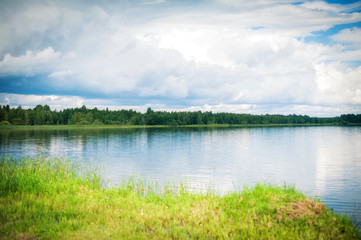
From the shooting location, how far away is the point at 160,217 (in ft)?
37.2

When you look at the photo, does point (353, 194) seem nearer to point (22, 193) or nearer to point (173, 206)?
point (173, 206)

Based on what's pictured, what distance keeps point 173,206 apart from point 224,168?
23.7 meters

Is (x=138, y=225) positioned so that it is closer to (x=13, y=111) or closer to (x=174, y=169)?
(x=174, y=169)

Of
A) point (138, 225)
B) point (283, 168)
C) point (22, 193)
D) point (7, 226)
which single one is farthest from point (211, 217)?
point (283, 168)

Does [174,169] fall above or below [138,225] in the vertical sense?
below

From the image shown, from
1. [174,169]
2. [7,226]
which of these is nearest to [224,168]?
[174,169]

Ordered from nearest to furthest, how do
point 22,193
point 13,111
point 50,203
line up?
point 50,203
point 22,193
point 13,111

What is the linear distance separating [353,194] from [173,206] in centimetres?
1764

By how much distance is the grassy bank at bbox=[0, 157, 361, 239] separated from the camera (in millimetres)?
9539

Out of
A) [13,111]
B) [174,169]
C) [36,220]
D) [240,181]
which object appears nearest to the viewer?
[36,220]

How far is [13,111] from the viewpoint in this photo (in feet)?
631

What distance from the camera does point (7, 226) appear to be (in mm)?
9602

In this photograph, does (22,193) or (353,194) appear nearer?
(22,193)

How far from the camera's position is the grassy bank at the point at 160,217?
31.3 ft
